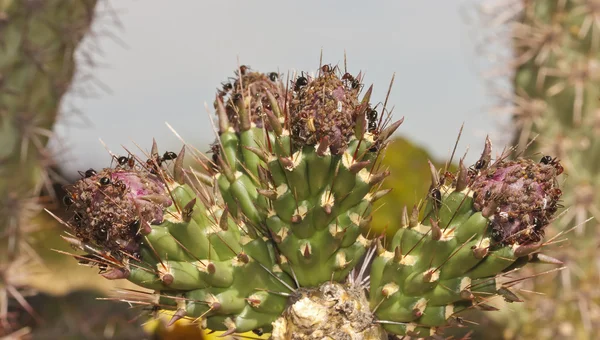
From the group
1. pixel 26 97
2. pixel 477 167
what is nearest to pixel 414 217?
pixel 477 167

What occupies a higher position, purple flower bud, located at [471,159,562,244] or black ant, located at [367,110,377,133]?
black ant, located at [367,110,377,133]

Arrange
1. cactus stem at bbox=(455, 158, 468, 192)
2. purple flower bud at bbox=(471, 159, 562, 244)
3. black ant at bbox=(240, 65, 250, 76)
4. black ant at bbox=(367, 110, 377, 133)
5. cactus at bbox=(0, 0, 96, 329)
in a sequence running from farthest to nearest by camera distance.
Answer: cactus at bbox=(0, 0, 96, 329) < black ant at bbox=(240, 65, 250, 76) < black ant at bbox=(367, 110, 377, 133) < cactus stem at bbox=(455, 158, 468, 192) < purple flower bud at bbox=(471, 159, 562, 244)

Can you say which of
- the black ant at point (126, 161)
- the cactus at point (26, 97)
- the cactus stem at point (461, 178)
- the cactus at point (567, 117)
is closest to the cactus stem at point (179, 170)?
the black ant at point (126, 161)

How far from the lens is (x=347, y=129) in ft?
6.81

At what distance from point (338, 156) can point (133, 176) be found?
638 mm

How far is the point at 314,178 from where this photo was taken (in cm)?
212

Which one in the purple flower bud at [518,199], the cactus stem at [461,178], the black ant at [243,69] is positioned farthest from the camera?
the black ant at [243,69]

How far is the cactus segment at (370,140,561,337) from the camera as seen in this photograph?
1.97 metres

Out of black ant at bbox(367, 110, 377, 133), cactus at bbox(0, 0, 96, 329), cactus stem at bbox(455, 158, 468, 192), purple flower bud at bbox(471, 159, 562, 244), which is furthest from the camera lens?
cactus at bbox(0, 0, 96, 329)

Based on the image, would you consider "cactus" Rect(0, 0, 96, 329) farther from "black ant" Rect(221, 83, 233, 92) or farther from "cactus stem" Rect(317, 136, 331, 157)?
"cactus stem" Rect(317, 136, 331, 157)

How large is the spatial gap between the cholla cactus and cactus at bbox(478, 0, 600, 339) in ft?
8.25

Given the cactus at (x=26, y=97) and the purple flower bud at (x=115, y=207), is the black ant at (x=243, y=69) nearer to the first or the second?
the purple flower bud at (x=115, y=207)

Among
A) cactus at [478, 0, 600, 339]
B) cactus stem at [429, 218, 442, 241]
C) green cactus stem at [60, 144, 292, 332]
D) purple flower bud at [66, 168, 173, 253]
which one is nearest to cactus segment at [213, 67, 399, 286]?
green cactus stem at [60, 144, 292, 332]

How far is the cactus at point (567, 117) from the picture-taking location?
443 centimetres
